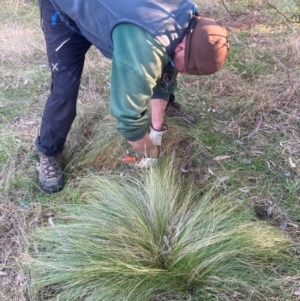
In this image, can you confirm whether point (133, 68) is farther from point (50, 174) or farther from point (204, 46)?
point (50, 174)

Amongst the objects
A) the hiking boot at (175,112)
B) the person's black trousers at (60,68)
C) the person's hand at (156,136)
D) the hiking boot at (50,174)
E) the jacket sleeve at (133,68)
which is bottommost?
the hiking boot at (50,174)

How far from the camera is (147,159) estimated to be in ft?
8.34

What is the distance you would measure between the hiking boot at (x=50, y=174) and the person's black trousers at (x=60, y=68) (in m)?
0.15

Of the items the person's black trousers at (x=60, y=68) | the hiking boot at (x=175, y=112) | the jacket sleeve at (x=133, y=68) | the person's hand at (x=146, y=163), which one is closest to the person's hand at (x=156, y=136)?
the person's hand at (x=146, y=163)

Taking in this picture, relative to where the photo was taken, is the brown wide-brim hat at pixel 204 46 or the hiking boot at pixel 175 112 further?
the hiking boot at pixel 175 112

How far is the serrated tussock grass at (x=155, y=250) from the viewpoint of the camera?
194cm


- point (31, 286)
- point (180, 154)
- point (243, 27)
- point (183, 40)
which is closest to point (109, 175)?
point (180, 154)

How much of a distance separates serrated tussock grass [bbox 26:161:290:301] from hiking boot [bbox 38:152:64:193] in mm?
398

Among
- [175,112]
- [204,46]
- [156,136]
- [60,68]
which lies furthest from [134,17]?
[175,112]

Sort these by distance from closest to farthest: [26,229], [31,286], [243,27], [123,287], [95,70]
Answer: [123,287] < [31,286] < [26,229] < [95,70] < [243,27]

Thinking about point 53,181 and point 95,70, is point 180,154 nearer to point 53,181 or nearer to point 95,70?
point 53,181

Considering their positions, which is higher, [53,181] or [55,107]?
[55,107]

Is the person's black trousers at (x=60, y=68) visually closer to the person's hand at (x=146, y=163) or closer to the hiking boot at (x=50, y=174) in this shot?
the hiking boot at (x=50, y=174)

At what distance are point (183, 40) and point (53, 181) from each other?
128 cm
